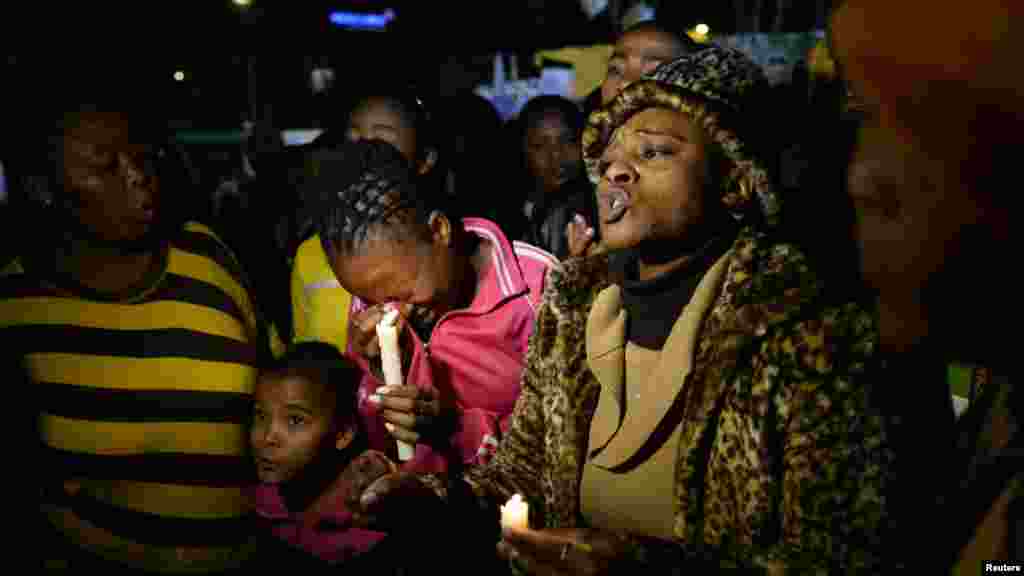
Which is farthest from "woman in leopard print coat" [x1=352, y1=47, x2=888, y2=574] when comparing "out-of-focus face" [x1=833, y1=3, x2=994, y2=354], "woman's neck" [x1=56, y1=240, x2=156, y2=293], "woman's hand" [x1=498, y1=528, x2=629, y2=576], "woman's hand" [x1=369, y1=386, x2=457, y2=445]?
"woman's neck" [x1=56, y1=240, x2=156, y2=293]

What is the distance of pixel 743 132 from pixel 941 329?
90 cm

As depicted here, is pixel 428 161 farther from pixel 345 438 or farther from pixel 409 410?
pixel 409 410

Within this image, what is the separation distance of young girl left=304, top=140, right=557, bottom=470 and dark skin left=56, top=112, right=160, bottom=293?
665 mm

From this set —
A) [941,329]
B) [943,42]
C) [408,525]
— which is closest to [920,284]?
[941,329]

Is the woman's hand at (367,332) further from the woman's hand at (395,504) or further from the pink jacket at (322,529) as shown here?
the woman's hand at (395,504)

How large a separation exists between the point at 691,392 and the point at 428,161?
2721 mm

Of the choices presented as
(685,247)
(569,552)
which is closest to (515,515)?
(569,552)

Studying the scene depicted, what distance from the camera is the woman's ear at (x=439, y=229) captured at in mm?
2771

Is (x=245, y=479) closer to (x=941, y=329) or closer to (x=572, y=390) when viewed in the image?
(x=572, y=390)

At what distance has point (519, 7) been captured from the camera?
17844 millimetres

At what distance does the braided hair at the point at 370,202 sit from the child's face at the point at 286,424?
1.83ft

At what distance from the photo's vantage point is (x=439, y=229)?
2.79 m

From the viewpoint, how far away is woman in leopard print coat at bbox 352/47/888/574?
5.41 ft

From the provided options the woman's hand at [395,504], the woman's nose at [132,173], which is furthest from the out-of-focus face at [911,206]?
the woman's nose at [132,173]
